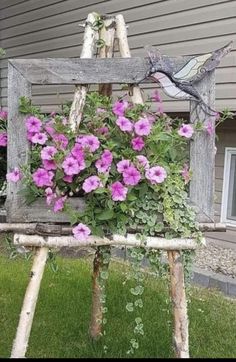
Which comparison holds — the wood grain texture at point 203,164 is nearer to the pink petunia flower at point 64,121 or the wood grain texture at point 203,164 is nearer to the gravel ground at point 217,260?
the pink petunia flower at point 64,121

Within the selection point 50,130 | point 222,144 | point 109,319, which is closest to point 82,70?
point 50,130

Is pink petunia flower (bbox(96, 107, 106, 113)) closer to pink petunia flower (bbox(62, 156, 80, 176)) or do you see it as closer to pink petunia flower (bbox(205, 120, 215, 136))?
pink petunia flower (bbox(62, 156, 80, 176))

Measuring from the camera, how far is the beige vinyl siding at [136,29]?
5.82 metres

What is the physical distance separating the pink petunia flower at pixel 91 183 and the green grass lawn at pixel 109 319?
983 millimetres

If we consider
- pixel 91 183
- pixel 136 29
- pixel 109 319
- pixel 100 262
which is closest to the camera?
A: pixel 91 183

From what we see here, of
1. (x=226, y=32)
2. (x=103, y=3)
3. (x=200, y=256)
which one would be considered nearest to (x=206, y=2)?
(x=226, y=32)

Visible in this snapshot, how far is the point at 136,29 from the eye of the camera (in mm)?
6910

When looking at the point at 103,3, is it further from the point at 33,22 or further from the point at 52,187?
the point at 52,187

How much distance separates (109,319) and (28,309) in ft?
5.09

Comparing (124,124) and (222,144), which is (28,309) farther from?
(222,144)

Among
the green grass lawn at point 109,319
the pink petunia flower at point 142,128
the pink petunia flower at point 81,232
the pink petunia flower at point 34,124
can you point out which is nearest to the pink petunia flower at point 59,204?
the pink petunia flower at point 81,232

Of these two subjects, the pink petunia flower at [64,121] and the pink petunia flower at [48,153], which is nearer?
the pink petunia flower at [48,153]

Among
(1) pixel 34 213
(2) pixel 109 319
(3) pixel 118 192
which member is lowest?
(2) pixel 109 319

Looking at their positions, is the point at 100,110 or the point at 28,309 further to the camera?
the point at 100,110
